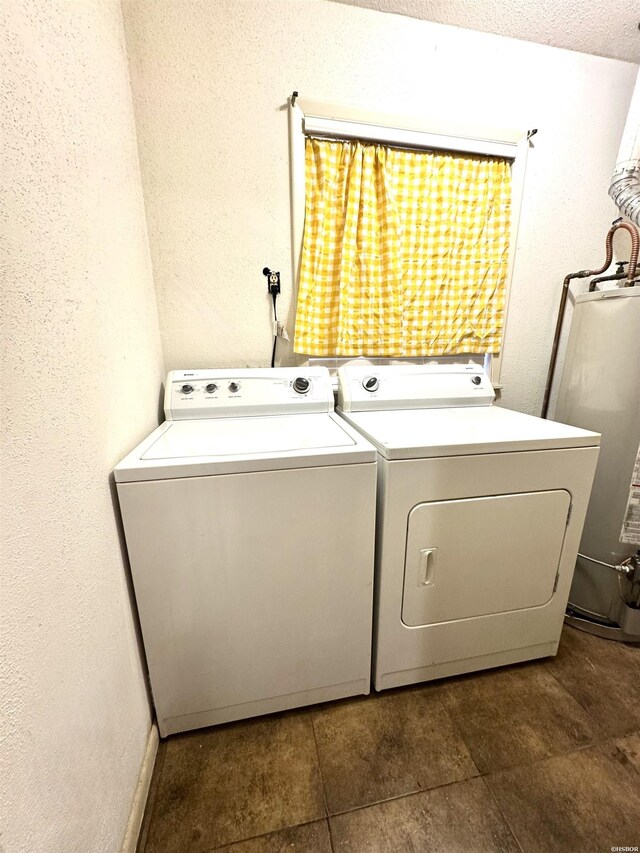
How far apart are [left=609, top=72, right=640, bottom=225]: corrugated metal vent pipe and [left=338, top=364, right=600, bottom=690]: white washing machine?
1077 millimetres

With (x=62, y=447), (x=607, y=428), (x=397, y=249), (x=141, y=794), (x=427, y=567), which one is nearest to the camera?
(x=62, y=447)

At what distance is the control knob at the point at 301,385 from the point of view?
1494mm

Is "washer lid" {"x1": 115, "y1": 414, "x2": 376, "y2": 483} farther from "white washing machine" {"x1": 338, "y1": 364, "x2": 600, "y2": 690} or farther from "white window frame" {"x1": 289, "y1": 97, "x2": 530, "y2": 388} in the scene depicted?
"white window frame" {"x1": 289, "y1": 97, "x2": 530, "y2": 388}

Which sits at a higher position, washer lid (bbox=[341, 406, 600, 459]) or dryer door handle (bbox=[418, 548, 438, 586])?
washer lid (bbox=[341, 406, 600, 459])

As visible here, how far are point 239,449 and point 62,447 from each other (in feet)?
1.41

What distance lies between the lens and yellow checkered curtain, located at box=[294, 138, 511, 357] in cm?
153

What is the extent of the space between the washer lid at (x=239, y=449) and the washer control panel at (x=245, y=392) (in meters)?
0.11

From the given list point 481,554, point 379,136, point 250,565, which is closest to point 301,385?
point 250,565

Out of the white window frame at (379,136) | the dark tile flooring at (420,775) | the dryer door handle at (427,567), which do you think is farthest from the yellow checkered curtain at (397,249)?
the dark tile flooring at (420,775)

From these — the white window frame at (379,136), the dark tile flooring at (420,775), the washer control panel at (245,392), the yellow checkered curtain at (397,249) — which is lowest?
the dark tile flooring at (420,775)

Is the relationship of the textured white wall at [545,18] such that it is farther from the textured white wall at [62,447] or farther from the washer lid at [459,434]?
the washer lid at [459,434]

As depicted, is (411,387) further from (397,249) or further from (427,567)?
(427,567)

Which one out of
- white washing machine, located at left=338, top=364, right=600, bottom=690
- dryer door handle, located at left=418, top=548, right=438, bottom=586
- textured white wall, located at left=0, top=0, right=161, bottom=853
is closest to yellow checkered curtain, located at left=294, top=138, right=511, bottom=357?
white washing machine, located at left=338, top=364, right=600, bottom=690

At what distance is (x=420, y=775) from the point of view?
1003mm
